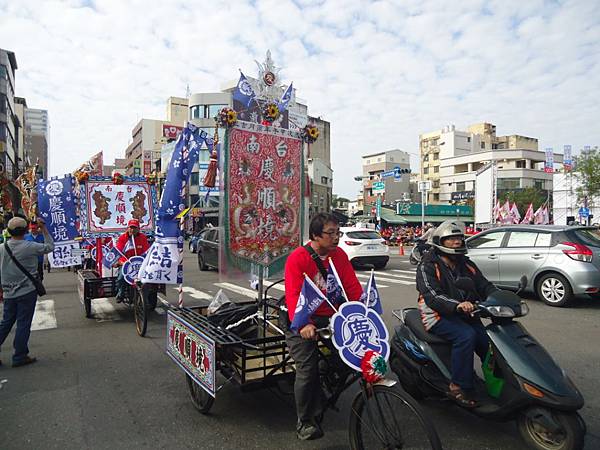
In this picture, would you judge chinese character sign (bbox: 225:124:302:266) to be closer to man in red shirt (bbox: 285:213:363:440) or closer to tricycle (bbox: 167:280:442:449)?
tricycle (bbox: 167:280:442:449)

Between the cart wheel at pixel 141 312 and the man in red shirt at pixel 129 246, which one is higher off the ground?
the man in red shirt at pixel 129 246

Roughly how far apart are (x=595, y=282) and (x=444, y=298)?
6079 millimetres

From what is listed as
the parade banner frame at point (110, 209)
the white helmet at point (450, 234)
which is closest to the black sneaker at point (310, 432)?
the white helmet at point (450, 234)

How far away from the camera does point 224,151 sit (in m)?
4.99

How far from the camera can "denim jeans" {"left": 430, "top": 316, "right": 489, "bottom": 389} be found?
335 cm

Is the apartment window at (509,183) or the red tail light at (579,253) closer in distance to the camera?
the red tail light at (579,253)

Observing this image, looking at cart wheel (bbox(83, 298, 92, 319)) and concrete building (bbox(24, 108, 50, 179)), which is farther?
concrete building (bbox(24, 108, 50, 179))

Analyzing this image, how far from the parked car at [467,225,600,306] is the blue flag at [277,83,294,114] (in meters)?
6.10

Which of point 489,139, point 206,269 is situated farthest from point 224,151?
point 489,139

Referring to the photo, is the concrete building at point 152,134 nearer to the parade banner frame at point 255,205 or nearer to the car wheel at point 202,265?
the car wheel at point 202,265

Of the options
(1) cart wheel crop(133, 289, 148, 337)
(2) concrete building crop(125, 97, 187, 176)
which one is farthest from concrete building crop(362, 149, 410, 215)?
(1) cart wheel crop(133, 289, 148, 337)

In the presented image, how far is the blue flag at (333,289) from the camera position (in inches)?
131

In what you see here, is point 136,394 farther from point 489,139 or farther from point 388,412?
point 489,139

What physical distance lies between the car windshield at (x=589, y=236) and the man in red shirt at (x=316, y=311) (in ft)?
22.8
